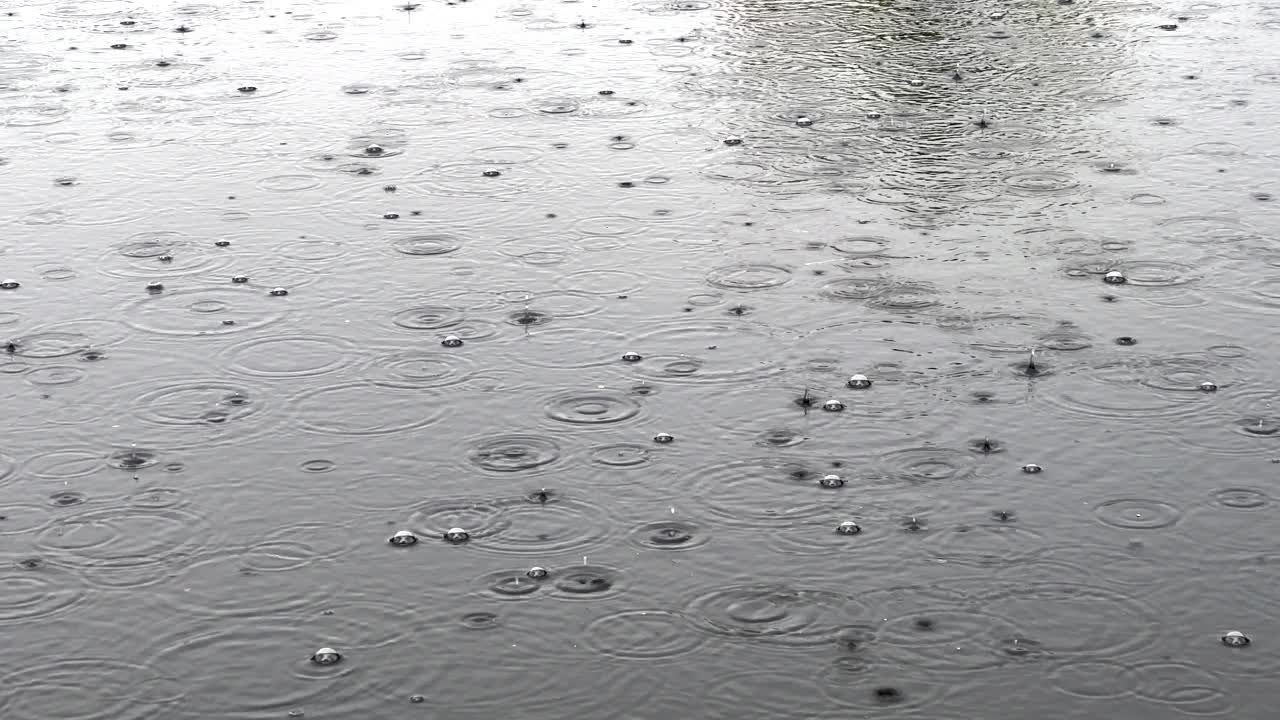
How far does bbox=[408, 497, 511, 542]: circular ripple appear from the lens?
11867mm

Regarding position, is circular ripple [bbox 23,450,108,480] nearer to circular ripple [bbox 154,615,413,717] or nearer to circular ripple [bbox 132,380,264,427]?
circular ripple [bbox 132,380,264,427]

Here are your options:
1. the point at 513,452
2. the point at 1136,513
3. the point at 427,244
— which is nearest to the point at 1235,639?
the point at 1136,513

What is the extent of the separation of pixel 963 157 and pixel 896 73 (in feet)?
10.6

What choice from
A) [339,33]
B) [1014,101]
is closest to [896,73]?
[1014,101]

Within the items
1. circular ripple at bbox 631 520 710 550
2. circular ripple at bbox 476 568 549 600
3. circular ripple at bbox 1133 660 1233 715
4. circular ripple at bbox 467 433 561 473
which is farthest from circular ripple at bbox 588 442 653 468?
circular ripple at bbox 1133 660 1233 715

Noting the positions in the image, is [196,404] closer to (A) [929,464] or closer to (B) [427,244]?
(B) [427,244]

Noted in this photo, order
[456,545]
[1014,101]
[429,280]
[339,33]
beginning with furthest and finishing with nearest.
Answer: [339,33]
[1014,101]
[429,280]
[456,545]

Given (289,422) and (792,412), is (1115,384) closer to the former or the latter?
(792,412)

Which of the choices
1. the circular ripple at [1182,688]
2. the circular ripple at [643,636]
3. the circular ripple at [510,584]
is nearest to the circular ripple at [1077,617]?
the circular ripple at [1182,688]

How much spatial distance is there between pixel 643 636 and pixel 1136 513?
3.70 meters

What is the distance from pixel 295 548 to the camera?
1170 cm

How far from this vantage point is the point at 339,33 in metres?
23.9

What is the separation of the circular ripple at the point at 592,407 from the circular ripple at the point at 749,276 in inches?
92.5

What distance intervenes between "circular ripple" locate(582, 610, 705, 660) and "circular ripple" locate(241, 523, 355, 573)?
6.69 feet
